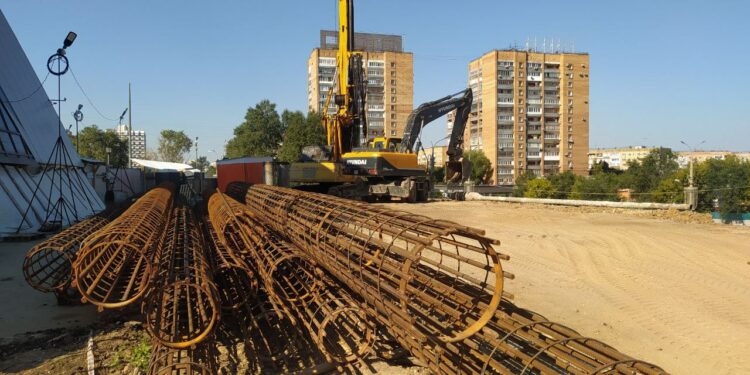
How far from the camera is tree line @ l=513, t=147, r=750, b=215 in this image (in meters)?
44.6

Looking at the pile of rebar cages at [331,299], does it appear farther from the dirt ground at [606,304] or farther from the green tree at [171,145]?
the green tree at [171,145]

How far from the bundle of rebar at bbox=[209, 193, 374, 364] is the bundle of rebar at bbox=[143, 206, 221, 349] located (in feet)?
2.13

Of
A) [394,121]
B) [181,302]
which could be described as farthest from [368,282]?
[394,121]

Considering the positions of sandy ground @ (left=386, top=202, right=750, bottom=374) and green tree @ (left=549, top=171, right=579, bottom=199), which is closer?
sandy ground @ (left=386, top=202, right=750, bottom=374)

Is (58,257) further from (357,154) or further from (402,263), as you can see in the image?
(357,154)

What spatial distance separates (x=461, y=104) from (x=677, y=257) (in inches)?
563

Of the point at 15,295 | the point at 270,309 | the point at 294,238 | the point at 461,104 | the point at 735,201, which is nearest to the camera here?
the point at 270,309

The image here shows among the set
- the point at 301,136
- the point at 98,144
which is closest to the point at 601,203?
the point at 301,136

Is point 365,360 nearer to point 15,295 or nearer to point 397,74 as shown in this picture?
point 15,295

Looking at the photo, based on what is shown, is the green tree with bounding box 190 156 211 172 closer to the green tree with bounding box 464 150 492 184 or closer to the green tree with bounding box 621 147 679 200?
the green tree with bounding box 464 150 492 184

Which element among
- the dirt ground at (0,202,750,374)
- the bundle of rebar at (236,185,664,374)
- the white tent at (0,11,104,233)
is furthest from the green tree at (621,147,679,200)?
the bundle of rebar at (236,185,664,374)

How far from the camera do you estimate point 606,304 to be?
6.00 meters

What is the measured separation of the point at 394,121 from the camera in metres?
76.9

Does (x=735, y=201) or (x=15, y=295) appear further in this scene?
(x=735, y=201)
